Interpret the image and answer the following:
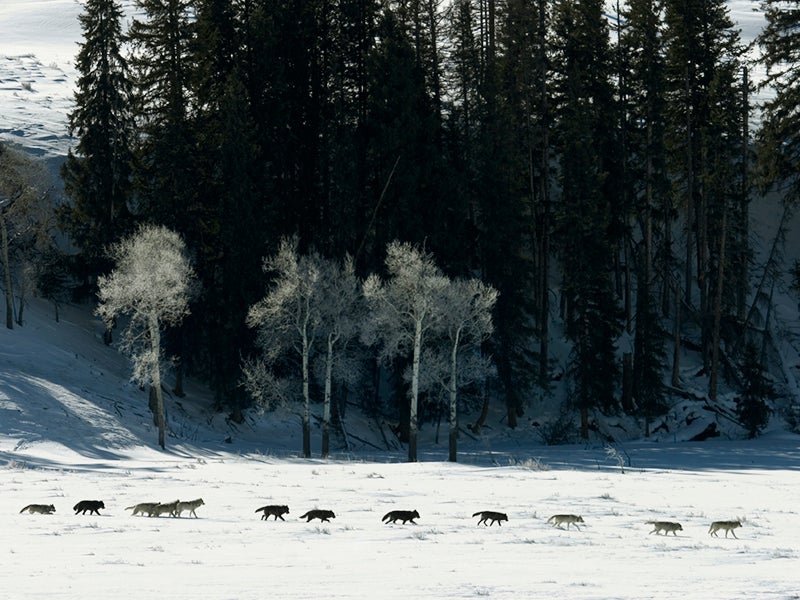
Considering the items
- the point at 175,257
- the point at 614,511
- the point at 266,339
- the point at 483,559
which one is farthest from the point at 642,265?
the point at 483,559

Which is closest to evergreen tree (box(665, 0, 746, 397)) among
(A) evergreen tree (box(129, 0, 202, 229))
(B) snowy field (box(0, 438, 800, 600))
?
(B) snowy field (box(0, 438, 800, 600))

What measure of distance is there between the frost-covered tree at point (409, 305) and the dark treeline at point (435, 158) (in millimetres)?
7957

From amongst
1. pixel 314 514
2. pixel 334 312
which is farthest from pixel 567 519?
pixel 334 312

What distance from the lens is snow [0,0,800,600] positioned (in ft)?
36.8

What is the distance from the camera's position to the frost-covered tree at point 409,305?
34500mm

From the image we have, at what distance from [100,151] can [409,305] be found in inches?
759

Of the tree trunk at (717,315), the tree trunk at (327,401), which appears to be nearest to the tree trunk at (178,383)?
the tree trunk at (327,401)

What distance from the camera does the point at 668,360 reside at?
157 ft

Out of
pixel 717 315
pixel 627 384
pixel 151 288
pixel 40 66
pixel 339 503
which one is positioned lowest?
pixel 339 503

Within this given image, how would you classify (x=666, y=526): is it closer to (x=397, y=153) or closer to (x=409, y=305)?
(x=409, y=305)

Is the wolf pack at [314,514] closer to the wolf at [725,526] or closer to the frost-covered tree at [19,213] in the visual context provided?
the wolf at [725,526]

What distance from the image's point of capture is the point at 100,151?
46656 mm

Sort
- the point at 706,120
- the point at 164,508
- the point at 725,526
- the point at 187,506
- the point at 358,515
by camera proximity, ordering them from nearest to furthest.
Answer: the point at 725,526 → the point at 164,508 → the point at 187,506 → the point at 358,515 → the point at 706,120

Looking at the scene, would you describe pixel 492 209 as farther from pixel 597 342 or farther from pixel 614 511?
pixel 614 511
